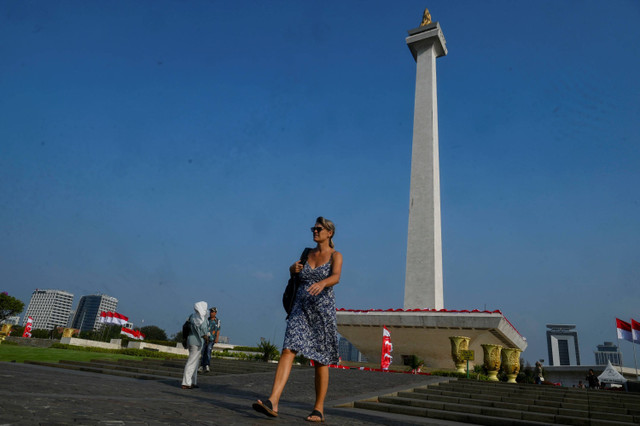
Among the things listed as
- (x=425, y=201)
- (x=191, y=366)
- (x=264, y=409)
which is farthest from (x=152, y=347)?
(x=264, y=409)

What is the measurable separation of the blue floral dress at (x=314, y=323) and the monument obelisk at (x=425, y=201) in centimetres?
2014

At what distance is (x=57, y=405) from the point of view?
322 centimetres

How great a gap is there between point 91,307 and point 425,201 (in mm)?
203829

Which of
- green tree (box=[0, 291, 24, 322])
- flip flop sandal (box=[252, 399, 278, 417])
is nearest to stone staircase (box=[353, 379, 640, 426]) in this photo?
flip flop sandal (box=[252, 399, 278, 417])

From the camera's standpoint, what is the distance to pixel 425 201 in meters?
25.3

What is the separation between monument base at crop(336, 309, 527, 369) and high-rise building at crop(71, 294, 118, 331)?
7568 inches

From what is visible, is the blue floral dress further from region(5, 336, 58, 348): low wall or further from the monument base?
region(5, 336, 58, 348): low wall

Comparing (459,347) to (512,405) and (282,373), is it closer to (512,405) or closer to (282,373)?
(512,405)

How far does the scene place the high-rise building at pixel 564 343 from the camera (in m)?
172

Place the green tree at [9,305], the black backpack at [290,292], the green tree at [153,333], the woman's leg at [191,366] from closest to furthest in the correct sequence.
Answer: the black backpack at [290,292] → the woman's leg at [191,366] → the green tree at [9,305] → the green tree at [153,333]

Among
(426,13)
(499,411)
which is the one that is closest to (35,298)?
(426,13)

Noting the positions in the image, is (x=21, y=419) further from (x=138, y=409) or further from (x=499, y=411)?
(x=499, y=411)

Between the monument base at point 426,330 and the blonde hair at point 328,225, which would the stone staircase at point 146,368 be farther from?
the monument base at point 426,330

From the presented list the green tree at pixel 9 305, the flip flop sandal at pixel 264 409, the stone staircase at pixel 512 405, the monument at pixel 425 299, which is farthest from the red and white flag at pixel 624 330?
the green tree at pixel 9 305
